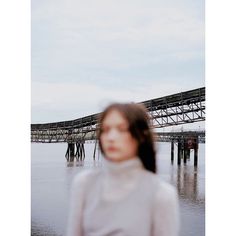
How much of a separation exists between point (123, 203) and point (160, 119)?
971 mm

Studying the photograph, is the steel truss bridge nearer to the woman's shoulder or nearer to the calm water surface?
the calm water surface

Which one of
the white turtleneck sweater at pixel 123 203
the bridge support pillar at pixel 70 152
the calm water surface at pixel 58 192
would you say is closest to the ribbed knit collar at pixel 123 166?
the white turtleneck sweater at pixel 123 203

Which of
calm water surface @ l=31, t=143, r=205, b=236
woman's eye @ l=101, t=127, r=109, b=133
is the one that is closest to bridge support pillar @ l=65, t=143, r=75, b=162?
calm water surface @ l=31, t=143, r=205, b=236

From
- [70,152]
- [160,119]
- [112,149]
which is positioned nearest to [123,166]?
[112,149]

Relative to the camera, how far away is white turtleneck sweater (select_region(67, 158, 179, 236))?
63 cm

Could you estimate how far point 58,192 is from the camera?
66.6 inches

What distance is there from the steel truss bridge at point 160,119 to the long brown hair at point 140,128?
2.92 feet
